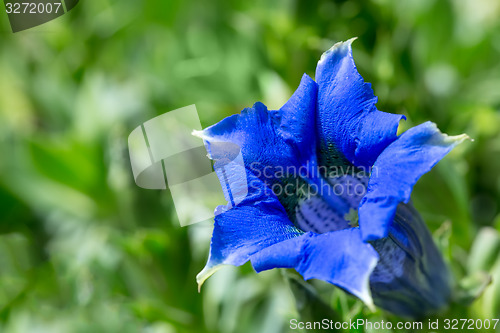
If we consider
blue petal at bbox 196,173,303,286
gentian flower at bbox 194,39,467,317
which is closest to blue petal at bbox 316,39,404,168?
gentian flower at bbox 194,39,467,317

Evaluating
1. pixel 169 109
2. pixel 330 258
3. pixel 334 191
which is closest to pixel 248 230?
pixel 330 258

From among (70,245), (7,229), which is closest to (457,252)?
(70,245)

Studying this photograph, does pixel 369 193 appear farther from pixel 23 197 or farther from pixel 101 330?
pixel 23 197

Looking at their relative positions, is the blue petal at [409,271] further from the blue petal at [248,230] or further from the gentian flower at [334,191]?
the blue petal at [248,230]

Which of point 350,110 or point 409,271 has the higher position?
point 350,110

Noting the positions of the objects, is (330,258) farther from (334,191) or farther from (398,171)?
(334,191)

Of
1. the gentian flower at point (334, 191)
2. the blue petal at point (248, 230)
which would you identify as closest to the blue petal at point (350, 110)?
the gentian flower at point (334, 191)
